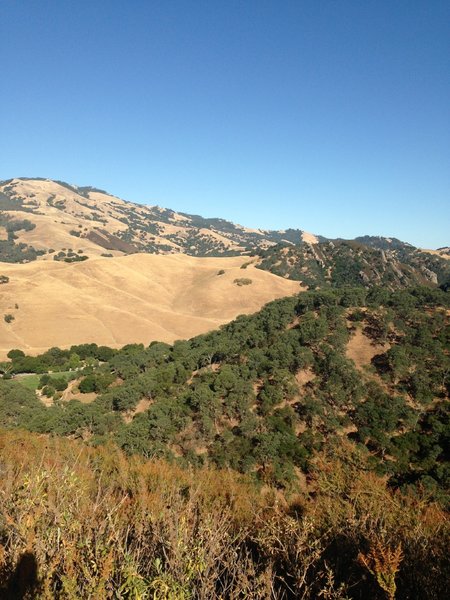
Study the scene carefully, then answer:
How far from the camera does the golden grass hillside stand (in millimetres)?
91250

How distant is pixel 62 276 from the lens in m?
121

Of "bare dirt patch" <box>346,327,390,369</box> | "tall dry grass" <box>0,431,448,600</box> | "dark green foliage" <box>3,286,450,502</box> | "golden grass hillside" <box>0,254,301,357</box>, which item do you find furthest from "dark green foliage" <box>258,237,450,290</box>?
"tall dry grass" <box>0,431,448,600</box>

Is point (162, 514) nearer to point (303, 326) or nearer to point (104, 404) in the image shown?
point (104, 404)

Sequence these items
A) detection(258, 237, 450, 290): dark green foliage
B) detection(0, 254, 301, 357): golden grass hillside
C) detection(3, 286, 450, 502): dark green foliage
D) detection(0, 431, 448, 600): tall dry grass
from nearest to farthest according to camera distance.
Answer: detection(0, 431, 448, 600): tall dry grass < detection(3, 286, 450, 502): dark green foliage < detection(0, 254, 301, 357): golden grass hillside < detection(258, 237, 450, 290): dark green foliage

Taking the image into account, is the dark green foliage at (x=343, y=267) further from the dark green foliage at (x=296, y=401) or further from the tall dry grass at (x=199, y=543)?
the tall dry grass at (x=199, y=543)

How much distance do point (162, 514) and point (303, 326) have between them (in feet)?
131

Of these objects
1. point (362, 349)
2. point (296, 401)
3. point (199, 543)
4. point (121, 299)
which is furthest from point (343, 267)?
point (199, 543)

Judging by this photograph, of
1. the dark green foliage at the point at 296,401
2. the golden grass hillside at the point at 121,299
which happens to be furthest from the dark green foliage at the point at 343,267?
the dark green foliage at the point at 296,401

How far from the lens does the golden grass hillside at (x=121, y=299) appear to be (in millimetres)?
91250

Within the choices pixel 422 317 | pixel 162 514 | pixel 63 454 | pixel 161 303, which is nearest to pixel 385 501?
pixel 162 514

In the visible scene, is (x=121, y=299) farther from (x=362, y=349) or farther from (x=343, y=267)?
(x=343, y=267)

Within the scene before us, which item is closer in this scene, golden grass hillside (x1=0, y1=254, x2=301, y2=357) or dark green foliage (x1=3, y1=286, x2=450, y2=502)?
dark green foliage (x1=3, y1=286, x2=450, y2=502)

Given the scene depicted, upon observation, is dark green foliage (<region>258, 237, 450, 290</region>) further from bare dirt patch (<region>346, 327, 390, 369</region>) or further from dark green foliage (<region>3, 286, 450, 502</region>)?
bare dirt patch (<region>346, 327, 390, 369</region>)

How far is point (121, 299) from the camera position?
115750 millimetres
